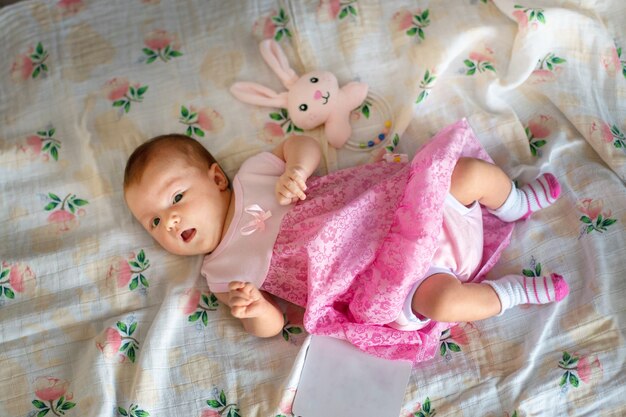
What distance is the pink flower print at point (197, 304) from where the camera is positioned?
1425 mm

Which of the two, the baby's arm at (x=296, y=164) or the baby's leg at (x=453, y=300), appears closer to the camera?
the baby's leg at (x=453, y=300)

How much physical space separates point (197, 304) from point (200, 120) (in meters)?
0.48

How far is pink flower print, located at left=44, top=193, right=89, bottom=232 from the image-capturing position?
60.7 inches

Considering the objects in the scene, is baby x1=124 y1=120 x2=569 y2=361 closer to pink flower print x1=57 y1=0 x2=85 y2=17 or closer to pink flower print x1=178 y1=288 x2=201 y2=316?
pink flower print x1=178 y1=288 x2=201 y2=316

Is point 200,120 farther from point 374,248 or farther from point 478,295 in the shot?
point 478,295

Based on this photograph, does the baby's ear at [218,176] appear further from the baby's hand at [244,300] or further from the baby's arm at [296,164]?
the baby's hand at [244,300]

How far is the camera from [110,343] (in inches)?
54.0

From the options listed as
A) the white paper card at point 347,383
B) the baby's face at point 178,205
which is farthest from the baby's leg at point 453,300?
the baby's face at point 178,205

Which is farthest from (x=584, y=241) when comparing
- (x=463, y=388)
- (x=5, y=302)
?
(x=5, y=302)

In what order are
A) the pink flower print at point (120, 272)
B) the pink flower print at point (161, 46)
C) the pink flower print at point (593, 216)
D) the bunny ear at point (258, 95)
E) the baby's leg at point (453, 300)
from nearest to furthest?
the baby's leg at point (453, 300) → the pink flower print at point (593, 216) → the pink flower print at point (120, 272) → the bunny ear at point (258, 95) → the pink flower print at point (161, 46)

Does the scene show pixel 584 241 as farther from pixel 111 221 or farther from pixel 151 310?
pixel 111 221

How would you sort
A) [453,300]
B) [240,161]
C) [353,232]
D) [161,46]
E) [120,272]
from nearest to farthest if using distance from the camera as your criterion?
[453,300] → [353,232] → [120,272] → [240,161] → [161,46]

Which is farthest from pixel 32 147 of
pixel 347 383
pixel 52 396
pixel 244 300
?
pixel 347 383

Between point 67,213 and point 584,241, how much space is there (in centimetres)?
120
